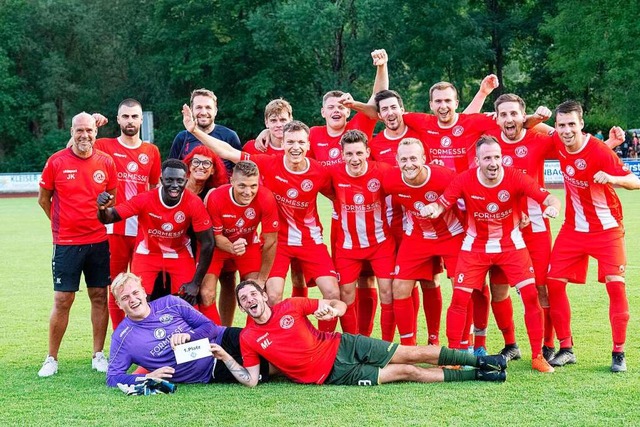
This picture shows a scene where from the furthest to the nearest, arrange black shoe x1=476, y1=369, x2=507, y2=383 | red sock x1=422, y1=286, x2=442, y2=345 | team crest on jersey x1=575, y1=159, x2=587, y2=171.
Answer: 1. red sock x1=422, y1=286, x2=442, y2=345
2. team crest on jersey x1=575, y1=159, x2=587, y2=171
3. black shoe x1=476, y1=369, x2=507, y2=383

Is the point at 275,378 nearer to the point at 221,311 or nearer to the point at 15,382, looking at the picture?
the point at 221,311

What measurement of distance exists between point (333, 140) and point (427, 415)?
3.19 m

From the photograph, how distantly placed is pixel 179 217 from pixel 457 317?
8.06ft

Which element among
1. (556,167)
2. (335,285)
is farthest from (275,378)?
(556,167)

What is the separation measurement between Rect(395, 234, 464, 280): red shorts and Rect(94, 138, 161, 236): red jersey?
2424mm

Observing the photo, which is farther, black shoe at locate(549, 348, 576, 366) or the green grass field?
black shoe at locate(549, 348, 576, 366)

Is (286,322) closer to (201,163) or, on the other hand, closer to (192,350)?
(192,350)

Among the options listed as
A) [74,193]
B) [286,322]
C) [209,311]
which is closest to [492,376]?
[286,322]

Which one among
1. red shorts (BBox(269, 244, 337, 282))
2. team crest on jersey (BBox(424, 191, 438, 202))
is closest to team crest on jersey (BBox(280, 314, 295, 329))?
red shorts (BBox(269, 244, 337, 282))

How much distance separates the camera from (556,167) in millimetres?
28734

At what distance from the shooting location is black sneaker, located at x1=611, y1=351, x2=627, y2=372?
673cm

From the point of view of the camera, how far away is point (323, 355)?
21.7 ft

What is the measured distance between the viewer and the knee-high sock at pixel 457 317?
6.96 meters

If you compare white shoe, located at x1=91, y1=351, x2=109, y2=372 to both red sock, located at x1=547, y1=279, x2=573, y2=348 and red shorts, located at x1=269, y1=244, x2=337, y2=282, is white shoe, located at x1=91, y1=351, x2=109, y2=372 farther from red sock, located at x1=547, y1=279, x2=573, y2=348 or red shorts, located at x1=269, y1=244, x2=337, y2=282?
red sock, located at x1=547, y1=279, x2=573, y2=348
